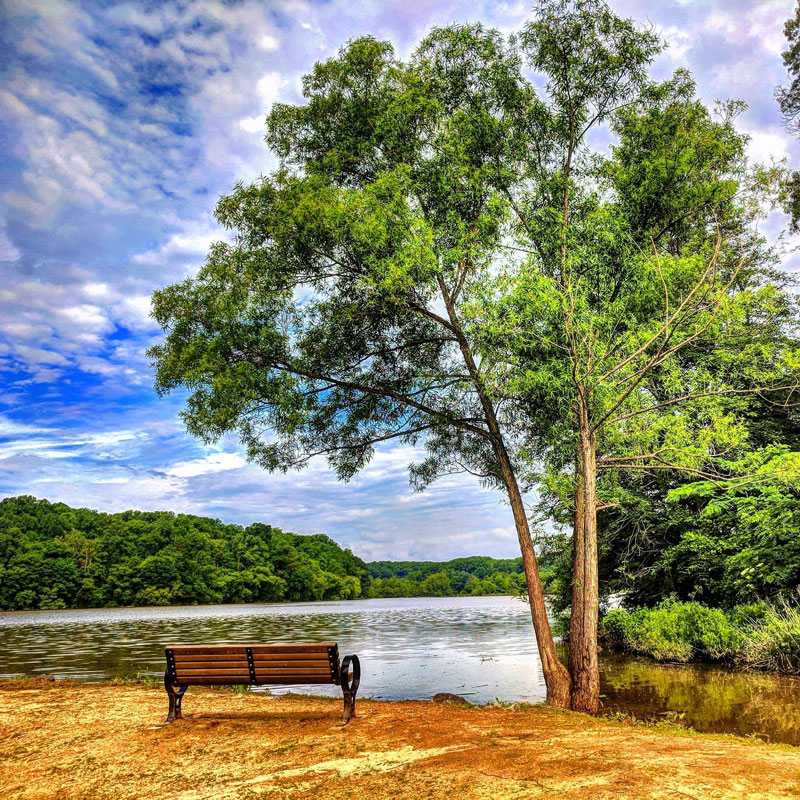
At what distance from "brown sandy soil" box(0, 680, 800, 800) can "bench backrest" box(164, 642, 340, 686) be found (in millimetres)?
526

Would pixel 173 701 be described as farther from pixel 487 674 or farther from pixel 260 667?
pixel 487 674

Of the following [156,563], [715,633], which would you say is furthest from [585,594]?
[156,563]

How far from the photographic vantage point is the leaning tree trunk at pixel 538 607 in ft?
36.8

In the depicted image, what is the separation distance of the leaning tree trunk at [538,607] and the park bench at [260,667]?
185 inches

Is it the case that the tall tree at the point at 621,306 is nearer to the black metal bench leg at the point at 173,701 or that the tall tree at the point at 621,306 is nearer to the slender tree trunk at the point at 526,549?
the slender tree trunk at the point at 526,549

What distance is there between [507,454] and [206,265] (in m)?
7.06

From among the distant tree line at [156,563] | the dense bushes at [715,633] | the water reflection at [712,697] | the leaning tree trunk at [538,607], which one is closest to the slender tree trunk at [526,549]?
the leaning tree trunk at [538,607]

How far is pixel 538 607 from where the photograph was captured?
11992 millimetres

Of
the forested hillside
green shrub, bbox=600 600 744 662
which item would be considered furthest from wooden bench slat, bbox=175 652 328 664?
the forested hillside

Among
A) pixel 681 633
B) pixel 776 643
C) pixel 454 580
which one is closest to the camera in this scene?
pixel 776 643

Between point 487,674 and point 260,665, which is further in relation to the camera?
point 487,674

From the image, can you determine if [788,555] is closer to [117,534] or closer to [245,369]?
[245,369]

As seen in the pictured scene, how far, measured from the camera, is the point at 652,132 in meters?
12.3

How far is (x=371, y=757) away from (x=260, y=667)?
2.33 meters
